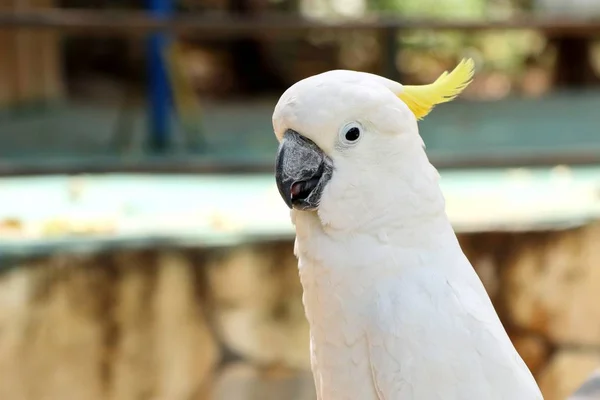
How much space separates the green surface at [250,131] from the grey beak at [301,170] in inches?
105

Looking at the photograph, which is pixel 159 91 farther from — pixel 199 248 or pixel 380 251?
pixel 380 251

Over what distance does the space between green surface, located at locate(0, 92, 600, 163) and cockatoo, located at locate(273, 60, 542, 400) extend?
263 centimetres

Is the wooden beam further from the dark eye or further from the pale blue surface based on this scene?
the dark eye

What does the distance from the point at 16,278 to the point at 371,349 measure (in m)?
1.46

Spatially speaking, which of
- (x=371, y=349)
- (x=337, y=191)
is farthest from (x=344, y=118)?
(x=371, y=349)

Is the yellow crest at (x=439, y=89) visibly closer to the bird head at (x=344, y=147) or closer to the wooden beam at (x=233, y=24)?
the bird head at (x=344, y=147)

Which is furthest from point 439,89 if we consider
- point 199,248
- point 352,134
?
point 199,248

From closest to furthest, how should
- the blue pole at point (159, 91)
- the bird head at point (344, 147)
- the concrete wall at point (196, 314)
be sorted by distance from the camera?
the bird head at point (344, 147), the concrete wall at point (196, 314), the blue pole at point (159, 91)

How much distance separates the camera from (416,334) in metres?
1.22

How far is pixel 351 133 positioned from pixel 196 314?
1.42m

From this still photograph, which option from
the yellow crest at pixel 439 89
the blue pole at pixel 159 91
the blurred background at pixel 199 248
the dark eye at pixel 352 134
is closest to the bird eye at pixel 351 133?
the dark eye at pixel 352 134

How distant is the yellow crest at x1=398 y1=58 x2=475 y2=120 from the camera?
1.28m

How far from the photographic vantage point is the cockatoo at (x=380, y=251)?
119cm

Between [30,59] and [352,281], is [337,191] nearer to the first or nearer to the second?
[352,281]
